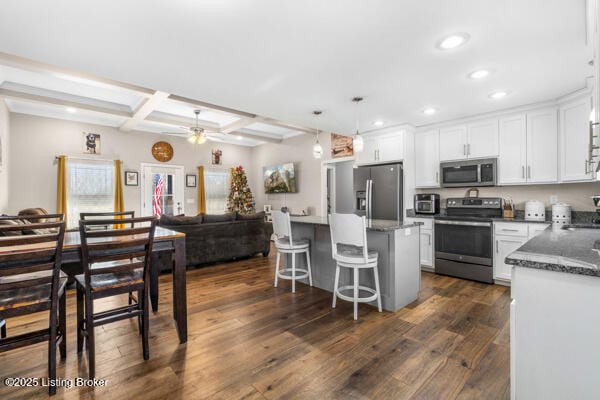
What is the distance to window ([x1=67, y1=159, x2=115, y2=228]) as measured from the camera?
5.87 m

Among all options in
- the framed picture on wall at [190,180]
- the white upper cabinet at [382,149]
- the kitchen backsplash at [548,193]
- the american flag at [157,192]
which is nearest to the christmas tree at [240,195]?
the framed picture on wall at [190,180]

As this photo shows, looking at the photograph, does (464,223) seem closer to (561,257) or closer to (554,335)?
(561,257)

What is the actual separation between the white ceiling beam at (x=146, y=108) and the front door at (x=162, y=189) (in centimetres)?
122

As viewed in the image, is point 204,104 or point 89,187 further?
point 89,187

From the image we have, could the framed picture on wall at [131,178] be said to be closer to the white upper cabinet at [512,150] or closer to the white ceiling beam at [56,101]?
the white ceiling beam at [56,101]

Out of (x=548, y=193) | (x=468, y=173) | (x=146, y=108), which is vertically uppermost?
(x=146, y=108)

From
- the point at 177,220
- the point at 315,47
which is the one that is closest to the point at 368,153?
the point at 315,47

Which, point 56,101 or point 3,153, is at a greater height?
point 56,101

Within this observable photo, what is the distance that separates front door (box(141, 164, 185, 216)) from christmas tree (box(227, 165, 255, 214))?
130cm

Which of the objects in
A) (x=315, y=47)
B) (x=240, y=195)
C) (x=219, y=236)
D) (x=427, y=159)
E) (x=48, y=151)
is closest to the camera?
(x=315, y=47)

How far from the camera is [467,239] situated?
3.94m

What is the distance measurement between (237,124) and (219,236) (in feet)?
8.00

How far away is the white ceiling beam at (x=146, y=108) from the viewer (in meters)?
4.04

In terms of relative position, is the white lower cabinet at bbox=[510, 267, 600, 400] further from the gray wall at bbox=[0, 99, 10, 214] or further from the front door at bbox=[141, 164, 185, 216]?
the front door at bbox=[141, 164, 185, 216]
